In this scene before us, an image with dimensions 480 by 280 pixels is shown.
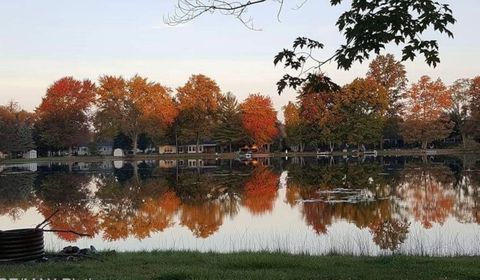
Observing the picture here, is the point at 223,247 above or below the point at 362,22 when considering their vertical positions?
below

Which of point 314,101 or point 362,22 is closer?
point 362,22

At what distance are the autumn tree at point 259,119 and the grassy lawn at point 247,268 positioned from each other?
77.4 metres

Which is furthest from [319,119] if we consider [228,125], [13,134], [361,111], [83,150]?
[83,150]

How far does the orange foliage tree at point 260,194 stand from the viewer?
73.9 feet

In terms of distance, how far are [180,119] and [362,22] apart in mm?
82409

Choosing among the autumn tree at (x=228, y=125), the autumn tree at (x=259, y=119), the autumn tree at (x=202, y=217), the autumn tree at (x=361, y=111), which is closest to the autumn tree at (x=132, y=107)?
the autumn tree at (x=228, y=125)

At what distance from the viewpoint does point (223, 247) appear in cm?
1459

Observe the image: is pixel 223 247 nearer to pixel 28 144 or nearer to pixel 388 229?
pixel 388 229

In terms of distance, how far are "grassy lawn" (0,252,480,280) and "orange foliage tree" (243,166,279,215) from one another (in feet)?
36.6

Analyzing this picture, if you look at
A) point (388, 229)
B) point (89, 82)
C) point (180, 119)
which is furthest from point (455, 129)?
point (388, 229)

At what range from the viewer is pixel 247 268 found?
937 cm

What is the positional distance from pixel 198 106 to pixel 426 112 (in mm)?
33461

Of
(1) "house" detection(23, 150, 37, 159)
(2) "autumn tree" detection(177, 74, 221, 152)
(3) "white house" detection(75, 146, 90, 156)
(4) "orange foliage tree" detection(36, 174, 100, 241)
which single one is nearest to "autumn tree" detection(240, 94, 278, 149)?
(2) "autumn tree" detection(177, 74, 221, 152)

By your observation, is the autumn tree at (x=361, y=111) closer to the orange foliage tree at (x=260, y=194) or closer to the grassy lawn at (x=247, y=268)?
the orange foliage tree at (x=260, y=194)
